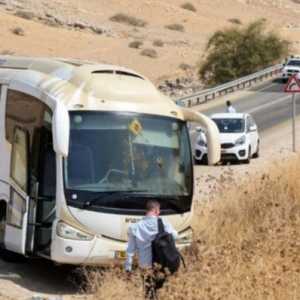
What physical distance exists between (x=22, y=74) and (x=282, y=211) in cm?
476

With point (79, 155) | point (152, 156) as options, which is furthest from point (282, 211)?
point (79, 155)

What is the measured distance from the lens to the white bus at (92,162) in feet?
44.4

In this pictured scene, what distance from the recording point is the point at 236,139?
105 feet

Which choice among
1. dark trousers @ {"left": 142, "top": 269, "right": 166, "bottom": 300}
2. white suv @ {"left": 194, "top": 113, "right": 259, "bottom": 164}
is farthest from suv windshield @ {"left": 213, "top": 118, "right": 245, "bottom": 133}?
dark trousers @ {"left": 142, "top": 269, "right": 166, "bottom": 300}

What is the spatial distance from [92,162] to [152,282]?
4.34 metres

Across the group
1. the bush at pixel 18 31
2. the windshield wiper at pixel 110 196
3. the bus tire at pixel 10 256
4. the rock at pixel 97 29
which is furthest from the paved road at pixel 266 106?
the rock at pixel 97 29

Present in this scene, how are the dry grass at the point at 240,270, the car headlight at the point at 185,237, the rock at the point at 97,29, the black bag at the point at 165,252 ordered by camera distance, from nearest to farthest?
the dry grass at the point at 240,270
the black bag at the point at 165,252
the car headlight at the point at 185,237
the rock at the point at 97,29

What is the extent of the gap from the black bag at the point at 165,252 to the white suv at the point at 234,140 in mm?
19681

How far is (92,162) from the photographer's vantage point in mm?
13789

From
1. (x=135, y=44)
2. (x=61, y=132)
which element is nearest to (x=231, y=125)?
(x=61, y=132)

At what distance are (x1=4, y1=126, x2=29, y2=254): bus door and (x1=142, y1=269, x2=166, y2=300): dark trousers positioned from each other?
15.2ft

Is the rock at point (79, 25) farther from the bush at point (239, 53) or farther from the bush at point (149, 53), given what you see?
the bush at point (239, 53)

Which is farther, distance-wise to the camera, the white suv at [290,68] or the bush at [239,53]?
the bush at [239,53]

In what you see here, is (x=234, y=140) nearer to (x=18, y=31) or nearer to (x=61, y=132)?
(x=61, y=132)
